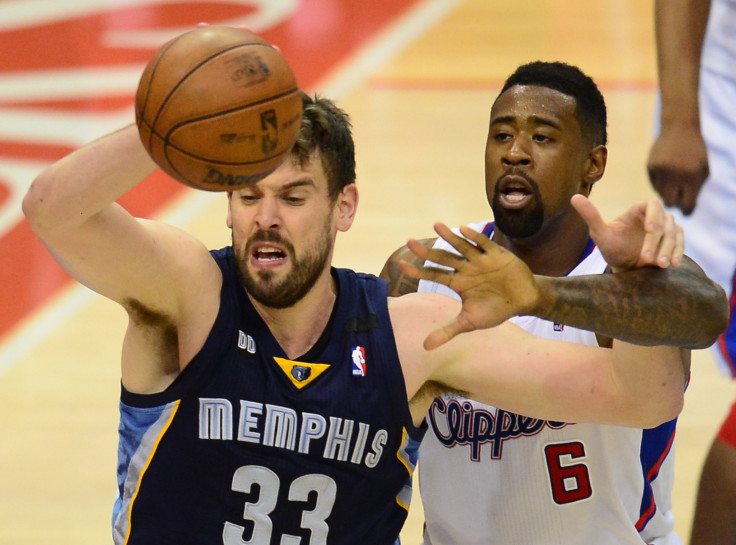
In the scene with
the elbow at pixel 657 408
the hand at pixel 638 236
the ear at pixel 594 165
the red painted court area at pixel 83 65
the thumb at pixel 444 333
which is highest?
the red painted court area at pixel 83 65

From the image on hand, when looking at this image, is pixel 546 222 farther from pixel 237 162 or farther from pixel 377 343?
pixel 237 162

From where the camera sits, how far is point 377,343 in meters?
3.60

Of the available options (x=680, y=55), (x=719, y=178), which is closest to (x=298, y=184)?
(x=680, y=55)

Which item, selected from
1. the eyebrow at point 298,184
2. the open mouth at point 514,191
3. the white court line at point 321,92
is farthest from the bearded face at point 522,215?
the white court line at point 321,92

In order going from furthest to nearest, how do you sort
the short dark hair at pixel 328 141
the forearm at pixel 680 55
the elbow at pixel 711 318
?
the forearm at pixel 680 55 < the short dark hair at pixel 328 141 < the elbow at pixel 711 318

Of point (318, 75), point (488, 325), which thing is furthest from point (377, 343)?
point (318, 75)

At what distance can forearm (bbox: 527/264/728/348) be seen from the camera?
3.13 meters

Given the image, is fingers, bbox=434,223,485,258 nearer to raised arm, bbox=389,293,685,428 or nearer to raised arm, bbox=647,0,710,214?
raised arm, bbox=389,293,685,428

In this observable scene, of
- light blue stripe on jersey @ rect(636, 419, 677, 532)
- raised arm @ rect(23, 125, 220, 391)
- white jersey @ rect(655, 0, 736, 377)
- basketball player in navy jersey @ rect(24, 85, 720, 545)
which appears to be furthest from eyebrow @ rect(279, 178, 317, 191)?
white jersey @ rect(655, 0, 736, 377)

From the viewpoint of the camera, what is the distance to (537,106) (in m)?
4.06

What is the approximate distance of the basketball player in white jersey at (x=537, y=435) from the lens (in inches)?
156

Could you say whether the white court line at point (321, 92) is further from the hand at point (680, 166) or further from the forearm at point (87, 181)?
the forearm at point (87, 181)

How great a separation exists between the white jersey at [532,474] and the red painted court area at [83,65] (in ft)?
12.7

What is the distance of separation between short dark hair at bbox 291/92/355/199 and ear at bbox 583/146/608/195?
90cm
